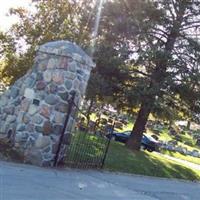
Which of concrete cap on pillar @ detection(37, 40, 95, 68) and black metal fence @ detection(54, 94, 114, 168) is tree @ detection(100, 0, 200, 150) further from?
concrete cap on pillar @ detection(37, 40, 95, 68)

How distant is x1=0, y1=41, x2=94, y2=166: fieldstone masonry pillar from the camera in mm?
11359

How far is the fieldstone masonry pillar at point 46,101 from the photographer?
447 inches

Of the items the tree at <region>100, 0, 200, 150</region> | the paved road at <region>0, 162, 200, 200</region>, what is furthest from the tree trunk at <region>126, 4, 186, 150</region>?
the paved road at <region>0, 162, 200, 200</region>

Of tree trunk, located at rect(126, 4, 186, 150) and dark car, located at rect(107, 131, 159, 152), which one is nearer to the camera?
tree trunk, located at rect(126, 4, 186, 150)

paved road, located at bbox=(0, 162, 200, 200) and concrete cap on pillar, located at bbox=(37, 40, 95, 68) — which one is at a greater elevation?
concrete cap on pillar, located at bbox=(37, 40, 95, 68)

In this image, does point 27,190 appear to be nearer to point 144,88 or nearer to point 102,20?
point 144,88

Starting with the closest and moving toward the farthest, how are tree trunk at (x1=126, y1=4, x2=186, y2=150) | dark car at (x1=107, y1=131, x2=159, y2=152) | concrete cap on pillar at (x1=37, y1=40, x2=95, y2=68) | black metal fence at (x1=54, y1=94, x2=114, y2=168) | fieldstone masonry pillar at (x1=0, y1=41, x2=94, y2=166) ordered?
fieldstone masonry pillar at (x1=0, y1=41, x2=94, y2=166), concrete cap on pillar at (x1=37, y1=40, x2=95, y2=68), black metal fence at (x1=54, y1=94, x2=114, y2=168), tree trunk at (x1=126, y1=4, x2=186, y2=150), dark car at (x1=107, y1=131, x2=159, y2=152)

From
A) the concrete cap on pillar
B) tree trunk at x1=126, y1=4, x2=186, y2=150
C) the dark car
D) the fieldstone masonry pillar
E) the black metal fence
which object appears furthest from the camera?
the dark car

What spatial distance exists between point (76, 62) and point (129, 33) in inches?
480

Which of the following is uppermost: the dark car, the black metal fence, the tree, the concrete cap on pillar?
the tree

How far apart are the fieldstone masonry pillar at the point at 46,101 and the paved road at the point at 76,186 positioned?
0.68m

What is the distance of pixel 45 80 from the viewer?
11.7 meters

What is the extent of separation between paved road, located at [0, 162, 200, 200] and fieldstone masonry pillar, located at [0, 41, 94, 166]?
2.23 feet

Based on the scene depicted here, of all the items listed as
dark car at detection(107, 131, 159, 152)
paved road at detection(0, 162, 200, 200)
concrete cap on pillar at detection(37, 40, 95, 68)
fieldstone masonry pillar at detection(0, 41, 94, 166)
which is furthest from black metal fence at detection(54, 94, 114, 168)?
dark car at detection(107, 131, 159, 152)
